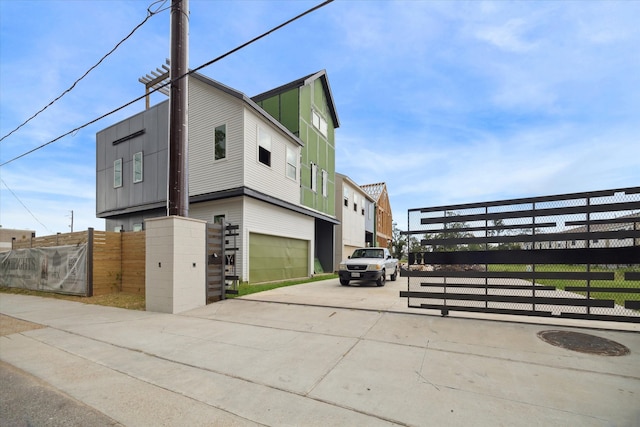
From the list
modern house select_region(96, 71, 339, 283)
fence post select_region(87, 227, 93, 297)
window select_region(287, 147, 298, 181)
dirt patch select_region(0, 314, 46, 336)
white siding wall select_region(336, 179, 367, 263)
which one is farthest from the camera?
white siding wall select_region(336, 179, 367, 263)

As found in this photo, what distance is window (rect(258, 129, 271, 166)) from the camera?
13349 mm

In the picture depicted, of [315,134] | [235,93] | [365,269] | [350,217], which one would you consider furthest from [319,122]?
[365,269]

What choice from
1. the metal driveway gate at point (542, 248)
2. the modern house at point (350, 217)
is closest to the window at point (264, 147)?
the metal driveway gate at point (542, 248)

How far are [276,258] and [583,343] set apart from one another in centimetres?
1166

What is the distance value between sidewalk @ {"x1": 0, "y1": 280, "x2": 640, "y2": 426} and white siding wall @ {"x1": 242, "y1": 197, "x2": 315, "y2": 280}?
635 cm

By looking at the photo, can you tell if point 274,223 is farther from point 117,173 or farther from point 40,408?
point 40,408

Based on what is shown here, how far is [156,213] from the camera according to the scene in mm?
15688

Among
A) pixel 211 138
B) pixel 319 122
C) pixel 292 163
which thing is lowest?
pixel 292 163

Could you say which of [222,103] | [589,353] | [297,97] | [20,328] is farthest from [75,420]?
[297,97]

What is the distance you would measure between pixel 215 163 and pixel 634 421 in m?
13.1

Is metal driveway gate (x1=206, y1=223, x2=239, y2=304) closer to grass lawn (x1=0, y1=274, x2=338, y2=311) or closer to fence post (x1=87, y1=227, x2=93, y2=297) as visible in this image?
grass lawn (x1=0, y1=274, x2=338, y2=311)

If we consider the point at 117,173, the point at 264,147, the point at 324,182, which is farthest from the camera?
the point at 324,182

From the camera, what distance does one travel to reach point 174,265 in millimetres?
7406

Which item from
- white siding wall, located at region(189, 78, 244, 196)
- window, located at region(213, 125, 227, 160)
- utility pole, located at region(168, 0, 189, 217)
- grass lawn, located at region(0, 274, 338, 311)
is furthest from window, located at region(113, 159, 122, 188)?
utility pole, located at region(168, 0, 189, 217)
